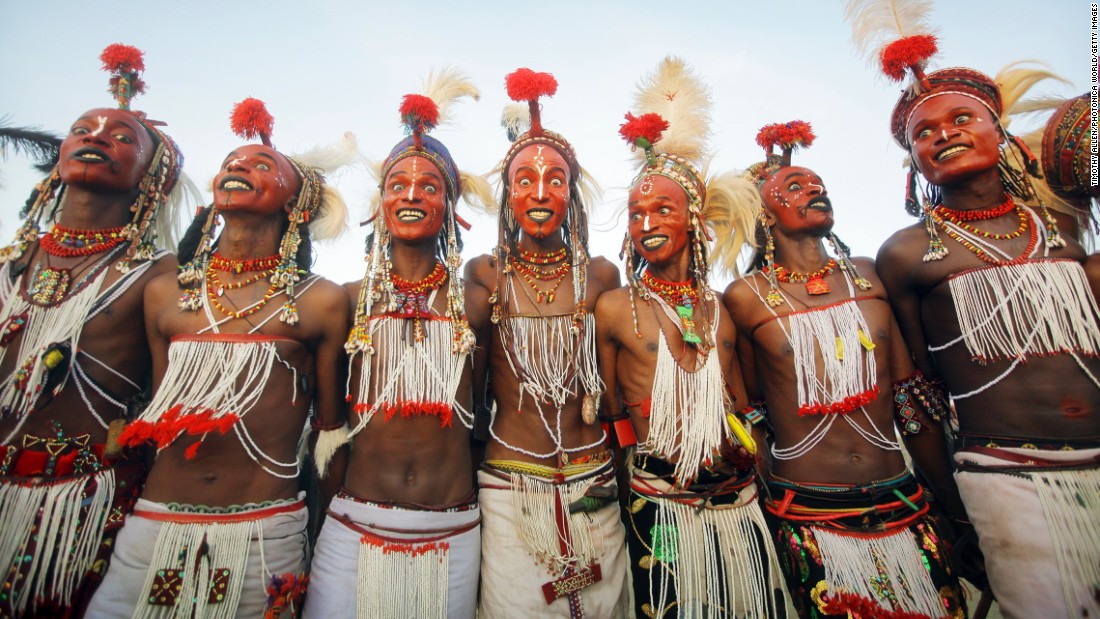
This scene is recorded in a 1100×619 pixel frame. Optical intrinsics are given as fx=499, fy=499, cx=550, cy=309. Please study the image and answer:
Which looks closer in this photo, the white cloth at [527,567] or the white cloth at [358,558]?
the white cloth at [358,558]

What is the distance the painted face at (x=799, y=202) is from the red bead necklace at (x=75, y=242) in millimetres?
4394

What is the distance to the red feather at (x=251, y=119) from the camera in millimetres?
3334

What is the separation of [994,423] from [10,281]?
5822 mm

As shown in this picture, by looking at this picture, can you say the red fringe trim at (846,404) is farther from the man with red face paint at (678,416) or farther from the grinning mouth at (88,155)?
the grinning mouth at (88,155)

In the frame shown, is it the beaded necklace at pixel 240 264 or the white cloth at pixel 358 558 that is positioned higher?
the beaded necklace at pixel 240 264

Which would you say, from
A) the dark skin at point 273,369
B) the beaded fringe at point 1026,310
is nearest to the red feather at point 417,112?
the dark skin at point 273,369

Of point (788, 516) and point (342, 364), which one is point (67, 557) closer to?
point (342, 364)

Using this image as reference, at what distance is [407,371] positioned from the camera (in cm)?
291

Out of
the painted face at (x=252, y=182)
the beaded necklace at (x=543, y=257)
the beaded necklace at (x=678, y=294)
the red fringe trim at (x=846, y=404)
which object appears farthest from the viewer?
the beaded necklace at (x=543, y=257)

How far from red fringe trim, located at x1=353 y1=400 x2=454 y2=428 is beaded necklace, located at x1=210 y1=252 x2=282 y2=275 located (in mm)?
1111

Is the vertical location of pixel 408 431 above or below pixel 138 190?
below

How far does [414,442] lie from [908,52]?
4.00 metres

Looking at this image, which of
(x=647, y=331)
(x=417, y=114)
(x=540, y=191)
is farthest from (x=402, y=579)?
(x=417, y=114)

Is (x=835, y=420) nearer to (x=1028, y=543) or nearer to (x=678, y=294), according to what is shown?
(x=1028, y=543)
